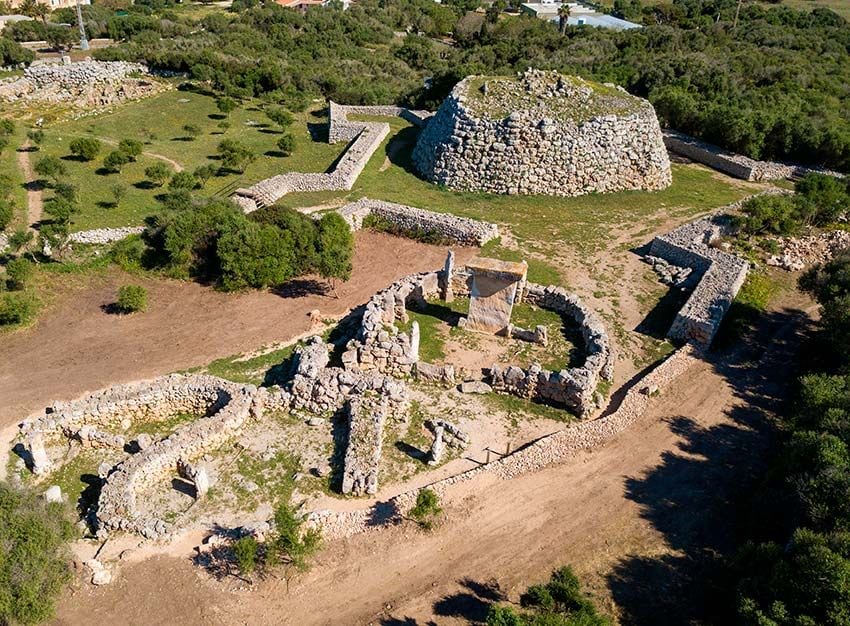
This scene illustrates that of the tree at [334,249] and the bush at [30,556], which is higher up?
the tree at [334,249]

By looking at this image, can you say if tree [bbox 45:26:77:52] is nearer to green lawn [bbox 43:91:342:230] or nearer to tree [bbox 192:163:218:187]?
green lawn [bbox 43:91:342:230]

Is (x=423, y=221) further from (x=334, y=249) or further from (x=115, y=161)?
(x=115, y=161)

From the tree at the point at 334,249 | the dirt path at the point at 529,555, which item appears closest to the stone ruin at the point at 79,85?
the tree at the point at 334,249

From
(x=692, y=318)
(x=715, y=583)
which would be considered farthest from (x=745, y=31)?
(x=715, y=583)

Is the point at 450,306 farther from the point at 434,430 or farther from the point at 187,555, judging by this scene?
the point at 187,555

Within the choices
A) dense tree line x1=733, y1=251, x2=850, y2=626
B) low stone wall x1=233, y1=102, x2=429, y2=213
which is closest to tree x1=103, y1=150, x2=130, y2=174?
low stone wall x1=233, y1=102, x2=429, y2=213

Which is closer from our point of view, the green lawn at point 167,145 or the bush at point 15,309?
the bush at point 15,309

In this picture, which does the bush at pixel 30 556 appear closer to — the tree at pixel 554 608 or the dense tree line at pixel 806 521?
the tree at pixel 554 608
